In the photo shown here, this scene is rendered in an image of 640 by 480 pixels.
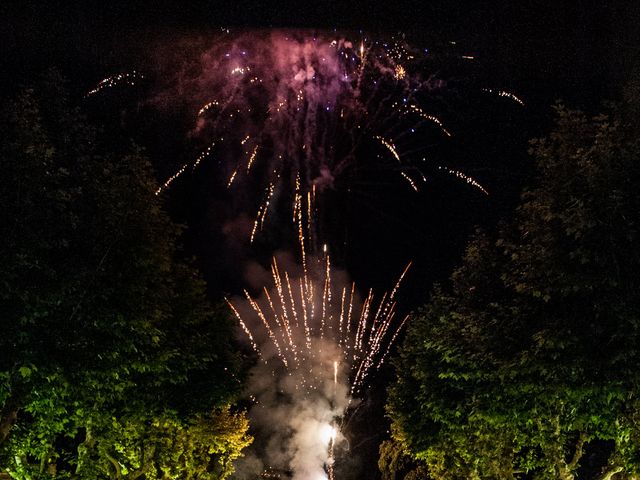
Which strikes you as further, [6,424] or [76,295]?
[6,424]

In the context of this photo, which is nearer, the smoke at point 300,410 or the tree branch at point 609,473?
the tree branch at point 609,473

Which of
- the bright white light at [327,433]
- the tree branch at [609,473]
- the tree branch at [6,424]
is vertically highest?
the tree branch at [6,424]

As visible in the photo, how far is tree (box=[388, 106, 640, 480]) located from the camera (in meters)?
11.1

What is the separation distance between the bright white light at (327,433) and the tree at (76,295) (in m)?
30.8

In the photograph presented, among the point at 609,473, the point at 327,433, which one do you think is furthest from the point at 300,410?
the point at 609,473

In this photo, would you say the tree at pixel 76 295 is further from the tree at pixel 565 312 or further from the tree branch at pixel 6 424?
the tree at pixel 565 312

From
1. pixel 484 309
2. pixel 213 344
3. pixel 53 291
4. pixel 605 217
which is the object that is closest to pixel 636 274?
pixel 605 217

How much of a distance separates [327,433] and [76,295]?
127 ft

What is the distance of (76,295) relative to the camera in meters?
11.9

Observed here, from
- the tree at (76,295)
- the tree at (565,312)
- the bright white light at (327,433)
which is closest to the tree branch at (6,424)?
the tree at (76,295)

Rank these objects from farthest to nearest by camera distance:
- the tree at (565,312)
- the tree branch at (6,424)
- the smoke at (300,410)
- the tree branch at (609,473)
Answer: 1. the smoke at (300,410)
2. the tree branch at (609,473)
3. the tree branch at (6,424)
4. the tree at (565,312)

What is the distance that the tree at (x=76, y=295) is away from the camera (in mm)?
11203

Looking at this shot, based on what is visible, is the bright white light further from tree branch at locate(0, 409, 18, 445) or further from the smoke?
tree branch at locate(0, 409, 18, 445)

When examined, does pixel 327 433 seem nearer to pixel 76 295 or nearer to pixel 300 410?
pixel 300 410
